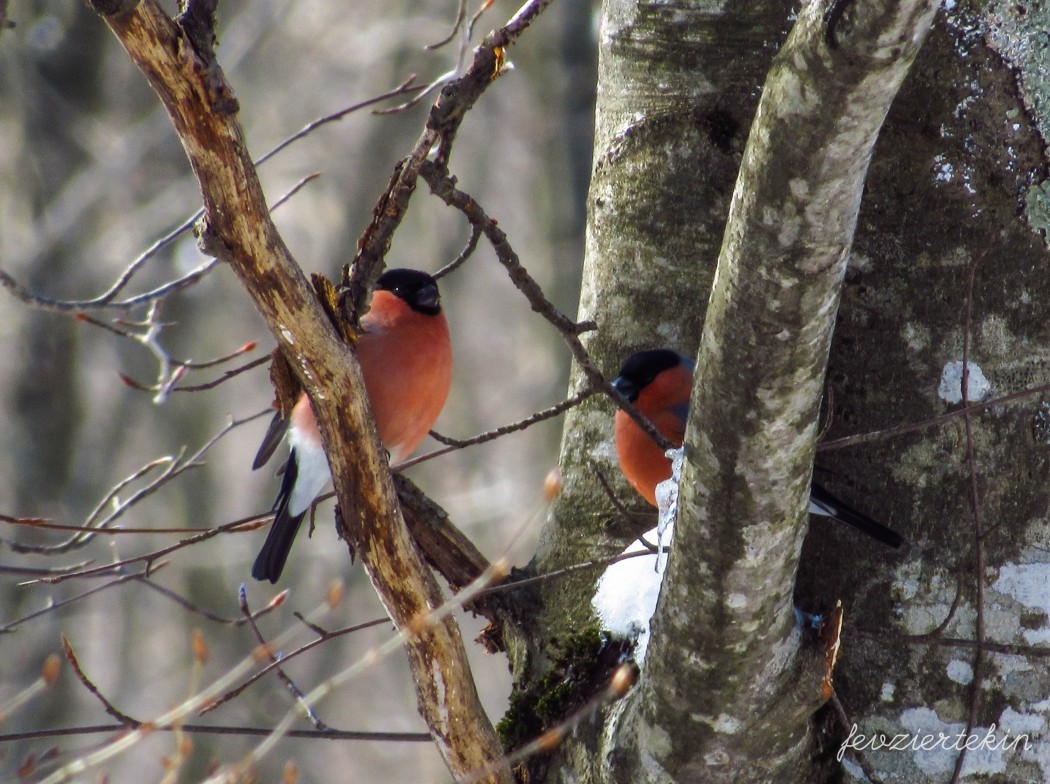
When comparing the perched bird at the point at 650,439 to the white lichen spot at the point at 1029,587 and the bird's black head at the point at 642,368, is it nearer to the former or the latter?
the bird's black head at the point at 642,368

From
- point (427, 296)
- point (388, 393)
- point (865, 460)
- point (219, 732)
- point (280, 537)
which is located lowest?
point (865, 460)

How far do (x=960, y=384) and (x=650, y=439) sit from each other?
0.54 metres

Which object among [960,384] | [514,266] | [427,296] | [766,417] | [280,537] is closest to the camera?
[766,417]

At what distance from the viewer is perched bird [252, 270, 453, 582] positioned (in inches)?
109

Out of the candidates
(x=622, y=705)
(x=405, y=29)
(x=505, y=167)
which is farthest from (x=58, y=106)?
(x=622, y=705)

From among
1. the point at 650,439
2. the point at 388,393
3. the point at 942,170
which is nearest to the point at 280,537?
the point at 388,393

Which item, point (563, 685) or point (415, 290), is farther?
point (415, 290)

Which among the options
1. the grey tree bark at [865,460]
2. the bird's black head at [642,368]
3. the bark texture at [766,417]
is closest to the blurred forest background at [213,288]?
the bird's black head at [642,368]

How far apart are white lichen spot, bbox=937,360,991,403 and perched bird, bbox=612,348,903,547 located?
26 cm

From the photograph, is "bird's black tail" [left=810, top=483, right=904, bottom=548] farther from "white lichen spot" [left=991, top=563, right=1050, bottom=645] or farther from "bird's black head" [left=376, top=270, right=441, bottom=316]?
"bird's black head" [left=376, top=270, right=441, bottom=316]

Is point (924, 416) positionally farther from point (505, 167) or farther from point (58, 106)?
point (505, 167)

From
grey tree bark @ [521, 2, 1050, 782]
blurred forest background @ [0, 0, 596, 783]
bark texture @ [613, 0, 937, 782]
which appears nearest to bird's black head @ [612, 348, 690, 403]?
grey tree bark @ [521, 2, 1050, 782]

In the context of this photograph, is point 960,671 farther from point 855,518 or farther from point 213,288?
point 213,288

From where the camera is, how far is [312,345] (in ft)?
5.62
